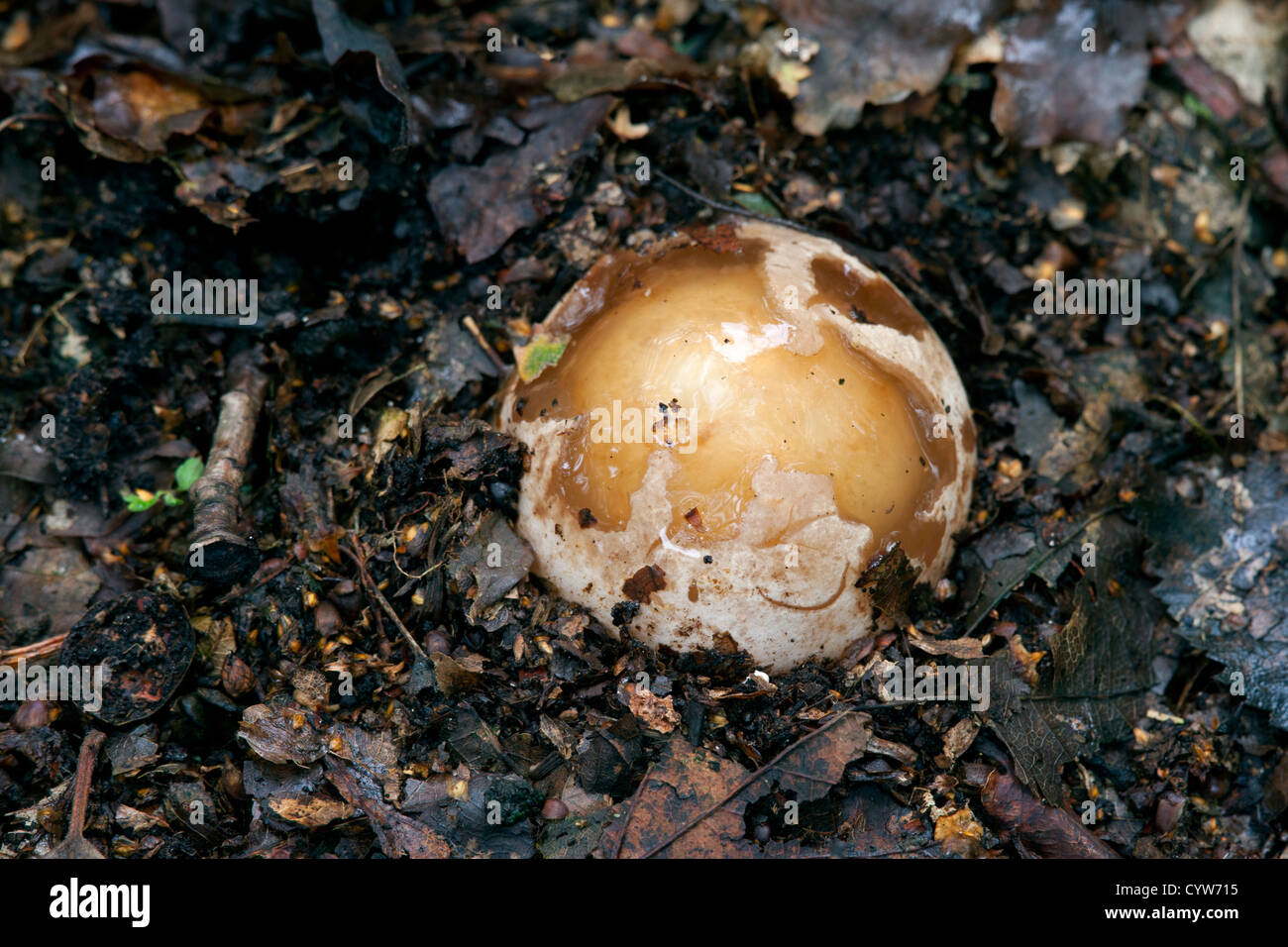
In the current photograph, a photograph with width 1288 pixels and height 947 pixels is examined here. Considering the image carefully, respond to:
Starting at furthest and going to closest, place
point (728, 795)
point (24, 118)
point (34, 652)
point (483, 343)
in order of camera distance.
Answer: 1. point (24, 118)
2. point (483, 343)
3. point (34, 652)
4. point (728, 795)

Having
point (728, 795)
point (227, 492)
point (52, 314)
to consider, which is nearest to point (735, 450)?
point (728, 795)

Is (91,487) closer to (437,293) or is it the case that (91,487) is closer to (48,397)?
(48,397)

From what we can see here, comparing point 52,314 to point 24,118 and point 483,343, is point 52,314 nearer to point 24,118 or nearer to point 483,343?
point 24,118

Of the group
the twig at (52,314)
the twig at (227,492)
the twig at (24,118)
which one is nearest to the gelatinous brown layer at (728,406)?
the twig at (227,492)

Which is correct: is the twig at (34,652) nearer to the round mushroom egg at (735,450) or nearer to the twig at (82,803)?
the twig at (82,803)

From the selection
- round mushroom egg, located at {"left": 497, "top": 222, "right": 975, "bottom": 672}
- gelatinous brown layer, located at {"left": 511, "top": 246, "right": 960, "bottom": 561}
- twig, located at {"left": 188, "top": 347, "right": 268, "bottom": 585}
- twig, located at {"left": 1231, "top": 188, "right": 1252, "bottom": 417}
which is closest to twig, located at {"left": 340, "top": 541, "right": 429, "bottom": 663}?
twig, located at {"left": 188, "top": 347, "right": 268, "bottom": 585}

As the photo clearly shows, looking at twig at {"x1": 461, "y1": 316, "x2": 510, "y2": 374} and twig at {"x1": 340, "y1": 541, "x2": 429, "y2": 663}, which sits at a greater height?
twig at {"x1": 461, "y1": 316, "x2": 510, "y2": 374}

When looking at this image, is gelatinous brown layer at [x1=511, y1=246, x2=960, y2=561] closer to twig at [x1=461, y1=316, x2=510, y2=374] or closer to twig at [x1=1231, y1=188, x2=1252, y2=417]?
twig at [x1=461, y1=316, x2=510, y2=374]
